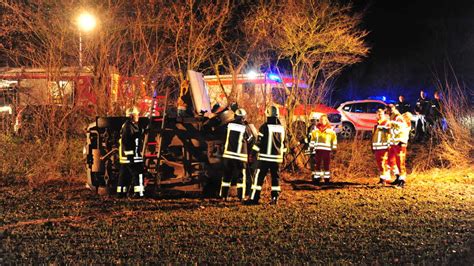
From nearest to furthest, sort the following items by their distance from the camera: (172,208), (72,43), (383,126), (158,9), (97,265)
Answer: (97,265) < (172,208) < (383,126) < (72,43) < (158,9)

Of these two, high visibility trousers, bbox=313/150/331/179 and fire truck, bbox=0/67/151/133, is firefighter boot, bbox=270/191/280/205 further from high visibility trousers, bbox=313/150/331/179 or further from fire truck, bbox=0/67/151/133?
fire truck, bbox=0/67/151/133

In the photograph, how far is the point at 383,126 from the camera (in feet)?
33.7

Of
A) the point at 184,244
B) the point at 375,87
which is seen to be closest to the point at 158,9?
the point at 184,244

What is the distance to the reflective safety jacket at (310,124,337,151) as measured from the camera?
414 inches

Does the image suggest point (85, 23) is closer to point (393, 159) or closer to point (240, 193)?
point (240, 193)

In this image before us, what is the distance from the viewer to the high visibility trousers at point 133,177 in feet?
27.5

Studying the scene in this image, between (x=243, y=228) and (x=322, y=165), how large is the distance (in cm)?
447

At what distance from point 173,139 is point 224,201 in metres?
1.53

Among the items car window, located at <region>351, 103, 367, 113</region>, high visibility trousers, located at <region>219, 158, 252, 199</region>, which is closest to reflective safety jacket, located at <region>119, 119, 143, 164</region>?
high visibility trousers, located at <region>219, 158, 252, 199</region>

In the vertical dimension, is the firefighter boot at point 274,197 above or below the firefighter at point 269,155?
below

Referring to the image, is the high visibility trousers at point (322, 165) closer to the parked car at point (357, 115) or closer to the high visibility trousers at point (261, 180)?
the high visibility trousers at point (261, 180)

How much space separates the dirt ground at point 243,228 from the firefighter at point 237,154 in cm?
36

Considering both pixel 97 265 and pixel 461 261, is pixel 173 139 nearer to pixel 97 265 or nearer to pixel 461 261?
pixel 97 265

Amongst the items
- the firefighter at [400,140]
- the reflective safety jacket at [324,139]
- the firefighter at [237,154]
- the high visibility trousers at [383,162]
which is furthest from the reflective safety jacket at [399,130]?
the firefighter at [237,154]
